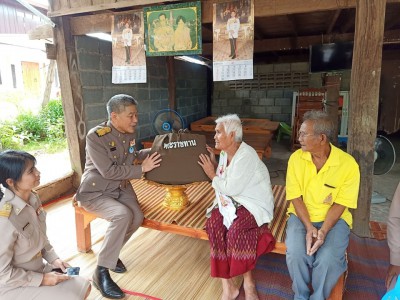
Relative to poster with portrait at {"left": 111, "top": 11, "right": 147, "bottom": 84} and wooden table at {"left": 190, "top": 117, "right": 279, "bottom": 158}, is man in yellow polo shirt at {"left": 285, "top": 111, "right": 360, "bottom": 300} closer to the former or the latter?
poster with portrait at {"left": 111, "top": 11, "right": 147, "bottom": 84}

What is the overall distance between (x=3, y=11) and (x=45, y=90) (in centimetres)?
197

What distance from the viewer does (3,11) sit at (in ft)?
17.4

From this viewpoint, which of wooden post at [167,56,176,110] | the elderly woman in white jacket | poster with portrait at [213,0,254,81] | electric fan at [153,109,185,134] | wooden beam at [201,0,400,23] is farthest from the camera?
wooden post at [167,56,176,110]

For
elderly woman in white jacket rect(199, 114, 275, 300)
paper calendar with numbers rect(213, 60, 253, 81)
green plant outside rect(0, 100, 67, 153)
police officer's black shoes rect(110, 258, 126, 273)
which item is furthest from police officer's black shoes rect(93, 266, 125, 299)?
green plant outside rect(0, 100, 67, 153)

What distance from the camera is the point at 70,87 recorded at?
3887 mm

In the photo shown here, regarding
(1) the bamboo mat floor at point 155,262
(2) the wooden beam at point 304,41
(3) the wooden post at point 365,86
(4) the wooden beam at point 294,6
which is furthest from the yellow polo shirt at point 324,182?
(2) the wooden beam at point 304,41

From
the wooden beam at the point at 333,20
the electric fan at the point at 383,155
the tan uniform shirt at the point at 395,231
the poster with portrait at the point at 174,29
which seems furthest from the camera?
the wooden beam at the point at 333,20

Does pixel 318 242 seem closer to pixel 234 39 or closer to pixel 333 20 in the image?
pixel 234 39

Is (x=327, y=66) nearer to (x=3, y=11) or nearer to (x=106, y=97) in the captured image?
(x=106, y=97)

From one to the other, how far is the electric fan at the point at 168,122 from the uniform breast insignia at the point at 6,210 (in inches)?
125

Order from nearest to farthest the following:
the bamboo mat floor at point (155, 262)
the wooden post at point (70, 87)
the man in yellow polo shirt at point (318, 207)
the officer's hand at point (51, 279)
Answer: the officer's hand at point (51, 279)
the man in yellow polo shirt at point (318, 207)
the bamboo mat floor at point (155, 262)
the wooden post at point (70, 87)

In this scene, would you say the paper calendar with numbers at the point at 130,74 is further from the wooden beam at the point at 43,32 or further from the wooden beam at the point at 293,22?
the wooden beam at the point at 293,22

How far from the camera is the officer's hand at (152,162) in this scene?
2.54 meters

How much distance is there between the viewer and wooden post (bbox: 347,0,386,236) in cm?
255
